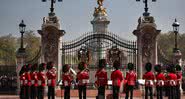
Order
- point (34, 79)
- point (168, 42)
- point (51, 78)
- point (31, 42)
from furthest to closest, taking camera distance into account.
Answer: point (168, 42) → point (31, 42) → point (34, 79) → point (51, 78)

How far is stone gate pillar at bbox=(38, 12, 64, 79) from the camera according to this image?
80.9ft

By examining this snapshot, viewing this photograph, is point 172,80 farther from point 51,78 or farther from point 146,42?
point 146,42

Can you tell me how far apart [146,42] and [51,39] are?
5513mm

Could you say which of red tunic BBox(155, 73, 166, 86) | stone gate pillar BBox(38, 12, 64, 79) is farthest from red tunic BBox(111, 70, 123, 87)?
stone gate pillar BBox(38, 12, 64, 79)

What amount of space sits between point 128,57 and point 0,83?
8543 mm

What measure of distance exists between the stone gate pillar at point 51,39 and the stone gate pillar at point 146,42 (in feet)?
15.0

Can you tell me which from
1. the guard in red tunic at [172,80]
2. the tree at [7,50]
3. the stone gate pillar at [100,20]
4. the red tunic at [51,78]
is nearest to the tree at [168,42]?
the tree at [7,50]

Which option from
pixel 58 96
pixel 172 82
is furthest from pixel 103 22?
pixel 172 82

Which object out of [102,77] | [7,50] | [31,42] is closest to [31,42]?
[31,42]

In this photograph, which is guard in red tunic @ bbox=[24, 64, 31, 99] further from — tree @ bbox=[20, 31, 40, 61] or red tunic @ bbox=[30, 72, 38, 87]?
tree @ bbox=[20, 31, 40, 61]

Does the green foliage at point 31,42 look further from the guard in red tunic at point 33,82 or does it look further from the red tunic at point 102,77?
the red tunic at point 102,77

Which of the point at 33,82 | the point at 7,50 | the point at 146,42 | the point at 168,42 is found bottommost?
the point at 33,82

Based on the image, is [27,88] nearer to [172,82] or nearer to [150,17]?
[172,82]

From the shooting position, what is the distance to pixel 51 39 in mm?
24844
